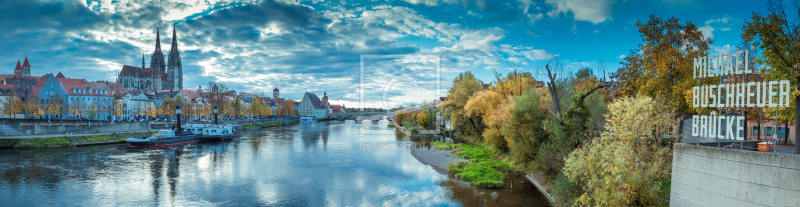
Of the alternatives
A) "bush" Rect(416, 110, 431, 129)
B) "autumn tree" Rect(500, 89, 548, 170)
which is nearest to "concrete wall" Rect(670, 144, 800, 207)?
"autumn tree" Rect(500, 89, 548, 170)

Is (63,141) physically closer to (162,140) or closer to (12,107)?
(162,140)

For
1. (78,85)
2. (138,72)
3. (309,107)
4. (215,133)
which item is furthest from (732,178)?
(138,72)

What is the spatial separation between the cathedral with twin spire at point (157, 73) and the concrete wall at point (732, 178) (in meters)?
149

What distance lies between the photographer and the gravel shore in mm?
29761

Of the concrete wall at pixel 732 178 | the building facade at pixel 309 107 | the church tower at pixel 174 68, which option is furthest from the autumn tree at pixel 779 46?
the church tower at pixel 174 68

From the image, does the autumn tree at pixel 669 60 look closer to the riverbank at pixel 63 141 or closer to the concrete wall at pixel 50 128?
the riverbank at pixel 63 141

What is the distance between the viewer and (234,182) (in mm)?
24656

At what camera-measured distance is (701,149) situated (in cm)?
1102

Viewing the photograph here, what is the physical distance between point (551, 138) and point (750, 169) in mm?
11543

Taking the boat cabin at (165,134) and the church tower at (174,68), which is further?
the church tower at (174,68)

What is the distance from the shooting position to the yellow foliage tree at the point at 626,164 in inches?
481

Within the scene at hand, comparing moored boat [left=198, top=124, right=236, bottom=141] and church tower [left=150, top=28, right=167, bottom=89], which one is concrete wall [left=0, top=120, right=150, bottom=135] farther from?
church tower [left=150, top=28, right=167, bottom=89]

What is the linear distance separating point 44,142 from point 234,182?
31.9m

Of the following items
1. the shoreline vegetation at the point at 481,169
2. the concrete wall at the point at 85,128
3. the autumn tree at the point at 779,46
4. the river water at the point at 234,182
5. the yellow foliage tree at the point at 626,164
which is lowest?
the river water at the point at 234,182
